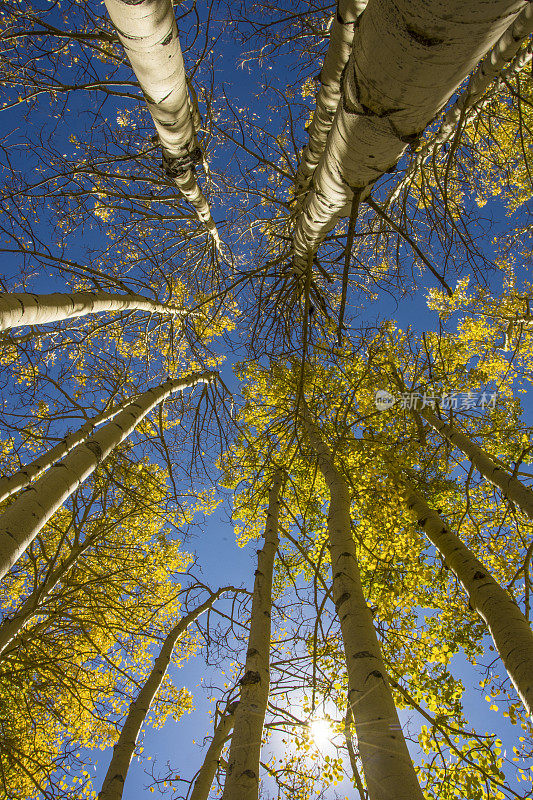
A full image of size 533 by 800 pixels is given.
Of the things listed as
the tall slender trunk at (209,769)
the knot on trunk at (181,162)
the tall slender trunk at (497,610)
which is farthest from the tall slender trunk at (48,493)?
the tall slender trunk at (497,610)

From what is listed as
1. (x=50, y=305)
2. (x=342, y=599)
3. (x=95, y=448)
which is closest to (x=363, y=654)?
(x=342, y=599)

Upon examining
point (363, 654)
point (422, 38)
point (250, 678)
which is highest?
point (250, 678)

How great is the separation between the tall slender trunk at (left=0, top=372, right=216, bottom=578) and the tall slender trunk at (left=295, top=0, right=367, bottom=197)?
2.62m

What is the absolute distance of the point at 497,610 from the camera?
2.74 m

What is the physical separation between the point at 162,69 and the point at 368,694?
337 cm

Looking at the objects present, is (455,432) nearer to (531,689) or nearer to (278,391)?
(278,391)

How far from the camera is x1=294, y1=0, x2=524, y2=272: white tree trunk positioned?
31.7 inches

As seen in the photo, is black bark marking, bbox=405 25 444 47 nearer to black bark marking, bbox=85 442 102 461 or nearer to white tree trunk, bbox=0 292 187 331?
white tree trunk, bbox=0 292 187 331

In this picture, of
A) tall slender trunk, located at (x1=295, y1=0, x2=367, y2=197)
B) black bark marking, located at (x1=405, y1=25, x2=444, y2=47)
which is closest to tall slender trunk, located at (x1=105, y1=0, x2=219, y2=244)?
tall slender trunk, located at (x1=295, y1=0, x2=367, y2=197)

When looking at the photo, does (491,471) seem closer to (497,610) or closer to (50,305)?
(497,610)

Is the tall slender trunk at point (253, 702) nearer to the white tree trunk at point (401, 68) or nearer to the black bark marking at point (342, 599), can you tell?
the black bark marking at point (342, 599)

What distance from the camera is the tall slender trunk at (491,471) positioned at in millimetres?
4100

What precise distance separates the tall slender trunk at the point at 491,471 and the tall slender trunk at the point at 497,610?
93cm

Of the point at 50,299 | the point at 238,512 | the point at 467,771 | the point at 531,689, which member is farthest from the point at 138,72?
the point at 238,512
